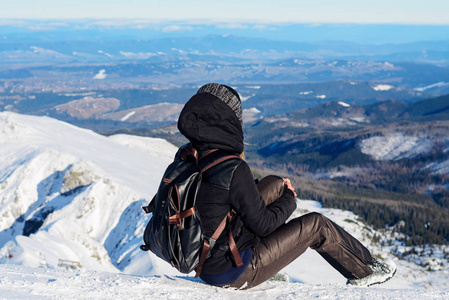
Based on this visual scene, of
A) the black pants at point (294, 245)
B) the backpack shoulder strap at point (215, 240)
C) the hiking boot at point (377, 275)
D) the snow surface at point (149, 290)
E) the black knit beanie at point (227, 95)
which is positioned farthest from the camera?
the hiking boot at point (377, 275)

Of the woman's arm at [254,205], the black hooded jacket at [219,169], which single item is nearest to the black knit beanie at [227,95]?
the black hooded jacket at [219,169]

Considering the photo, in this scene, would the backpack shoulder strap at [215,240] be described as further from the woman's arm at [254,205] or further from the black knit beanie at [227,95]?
the black knit beanie at [227,95]

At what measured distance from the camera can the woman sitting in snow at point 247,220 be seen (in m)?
8.27

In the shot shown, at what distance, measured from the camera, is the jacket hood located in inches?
325

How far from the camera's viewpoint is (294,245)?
9.80 m

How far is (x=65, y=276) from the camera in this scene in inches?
430

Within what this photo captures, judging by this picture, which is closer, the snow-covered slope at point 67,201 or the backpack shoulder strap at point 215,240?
the backpack shoulder strap at point 215,240

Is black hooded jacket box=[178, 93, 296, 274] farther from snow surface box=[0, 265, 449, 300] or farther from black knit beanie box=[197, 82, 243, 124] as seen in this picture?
snow surface box=[0, 265, 449, 300]

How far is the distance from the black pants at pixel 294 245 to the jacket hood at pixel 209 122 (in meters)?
2.05

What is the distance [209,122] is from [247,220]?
7.13 ft

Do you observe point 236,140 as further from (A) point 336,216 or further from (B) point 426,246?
(B) point 426,246

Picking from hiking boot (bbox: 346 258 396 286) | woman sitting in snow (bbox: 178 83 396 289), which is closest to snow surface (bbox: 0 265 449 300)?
hiking boot (bbox: 346 258 396 286)

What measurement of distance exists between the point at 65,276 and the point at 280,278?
5.73m

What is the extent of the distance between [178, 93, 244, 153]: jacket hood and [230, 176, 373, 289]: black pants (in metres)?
2.05
